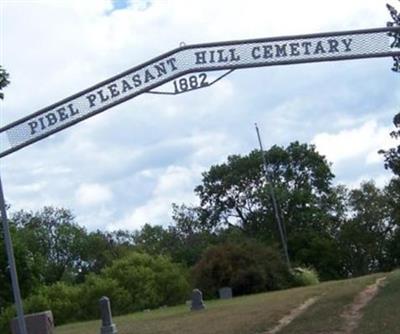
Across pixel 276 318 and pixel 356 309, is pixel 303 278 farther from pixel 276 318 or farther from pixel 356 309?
pixel 356 309

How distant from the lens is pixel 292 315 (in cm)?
2142

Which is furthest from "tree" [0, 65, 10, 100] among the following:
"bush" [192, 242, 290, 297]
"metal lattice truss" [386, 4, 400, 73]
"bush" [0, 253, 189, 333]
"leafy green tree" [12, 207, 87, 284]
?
"leafy green tree" [12, 207, 87, 284]

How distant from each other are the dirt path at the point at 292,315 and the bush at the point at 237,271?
18.7 meters

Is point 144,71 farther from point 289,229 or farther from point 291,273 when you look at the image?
point 289,229

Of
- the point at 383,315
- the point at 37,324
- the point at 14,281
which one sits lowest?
the point at 383,315

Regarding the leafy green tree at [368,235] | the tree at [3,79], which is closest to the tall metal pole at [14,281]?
the tree at [3,79]

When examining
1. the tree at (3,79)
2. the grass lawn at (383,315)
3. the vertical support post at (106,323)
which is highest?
the tree at (3,79)

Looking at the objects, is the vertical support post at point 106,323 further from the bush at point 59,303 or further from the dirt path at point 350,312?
the bush at point 59,303

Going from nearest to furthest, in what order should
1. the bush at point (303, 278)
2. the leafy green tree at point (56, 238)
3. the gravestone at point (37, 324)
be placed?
the gravestone at point (37, 324), the bush at point (303, 278), the leafy green tree at point (56, 238)

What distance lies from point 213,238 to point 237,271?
35.7 metres

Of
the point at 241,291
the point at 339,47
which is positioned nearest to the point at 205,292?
the point at 241,291

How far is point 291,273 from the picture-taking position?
4659 centimetres

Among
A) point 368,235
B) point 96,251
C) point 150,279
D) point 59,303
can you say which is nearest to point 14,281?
point 150,279

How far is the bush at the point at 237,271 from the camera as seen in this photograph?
4388 centimetres
